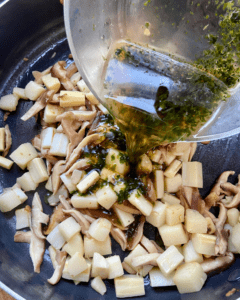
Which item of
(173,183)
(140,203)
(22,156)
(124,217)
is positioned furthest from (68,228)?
(173,183)

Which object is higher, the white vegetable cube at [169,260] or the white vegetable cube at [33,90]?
the white vegetable cube at [33,90]

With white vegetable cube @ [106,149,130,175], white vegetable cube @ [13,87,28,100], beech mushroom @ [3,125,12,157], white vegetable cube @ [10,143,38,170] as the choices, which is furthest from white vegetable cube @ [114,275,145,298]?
white vegetable cube @ [13,87,28,100]

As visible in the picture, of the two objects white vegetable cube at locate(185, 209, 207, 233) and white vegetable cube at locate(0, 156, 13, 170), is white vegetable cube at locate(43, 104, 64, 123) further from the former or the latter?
white vegetable cube at locate(185, 209, 207, 233)

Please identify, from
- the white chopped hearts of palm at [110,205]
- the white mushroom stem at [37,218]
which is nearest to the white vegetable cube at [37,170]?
the white chopped hearts of palm at [110,205]

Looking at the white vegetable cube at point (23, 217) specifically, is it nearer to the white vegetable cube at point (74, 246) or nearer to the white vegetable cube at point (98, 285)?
the white vegetable cube at point (74, 246)

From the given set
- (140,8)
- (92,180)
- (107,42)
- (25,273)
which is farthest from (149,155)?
(25,273)
